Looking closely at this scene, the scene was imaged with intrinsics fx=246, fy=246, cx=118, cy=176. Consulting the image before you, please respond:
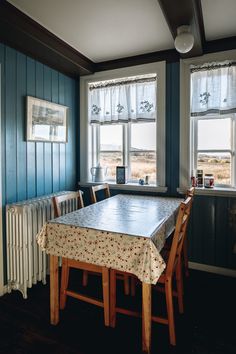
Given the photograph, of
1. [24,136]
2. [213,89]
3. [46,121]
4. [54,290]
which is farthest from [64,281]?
[213,89]

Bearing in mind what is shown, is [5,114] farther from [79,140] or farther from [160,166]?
[160,166]

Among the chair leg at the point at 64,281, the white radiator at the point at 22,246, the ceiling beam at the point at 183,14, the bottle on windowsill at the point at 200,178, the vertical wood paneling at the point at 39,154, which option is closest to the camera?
the ceiling beam at the point at 183,14

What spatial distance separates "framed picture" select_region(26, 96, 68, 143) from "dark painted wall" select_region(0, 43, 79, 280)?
6 cm

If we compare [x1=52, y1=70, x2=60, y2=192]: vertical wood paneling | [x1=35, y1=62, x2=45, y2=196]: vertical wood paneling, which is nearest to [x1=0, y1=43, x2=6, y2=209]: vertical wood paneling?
[x1=35, y1=62, x2=45, y2=196]: vertical wood paneling

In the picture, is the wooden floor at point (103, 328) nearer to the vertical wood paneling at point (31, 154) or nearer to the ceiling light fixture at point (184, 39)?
the vertical wood paneling at point (31, 154)

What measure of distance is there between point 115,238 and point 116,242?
3cm

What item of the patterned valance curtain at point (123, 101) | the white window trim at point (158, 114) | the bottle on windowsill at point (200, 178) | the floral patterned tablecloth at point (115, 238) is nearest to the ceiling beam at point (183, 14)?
the white window trim at point (158, 114)

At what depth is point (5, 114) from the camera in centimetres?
229

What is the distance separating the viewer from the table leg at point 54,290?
182 cm

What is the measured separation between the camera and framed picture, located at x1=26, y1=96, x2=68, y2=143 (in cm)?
255

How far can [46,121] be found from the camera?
2787 mm

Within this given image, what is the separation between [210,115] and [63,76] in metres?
1.83

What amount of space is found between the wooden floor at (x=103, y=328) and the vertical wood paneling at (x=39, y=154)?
1.07m

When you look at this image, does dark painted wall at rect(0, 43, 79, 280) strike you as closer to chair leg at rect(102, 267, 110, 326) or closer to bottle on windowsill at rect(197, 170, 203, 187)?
chair leg at rect(102, 267, 110, 326)
